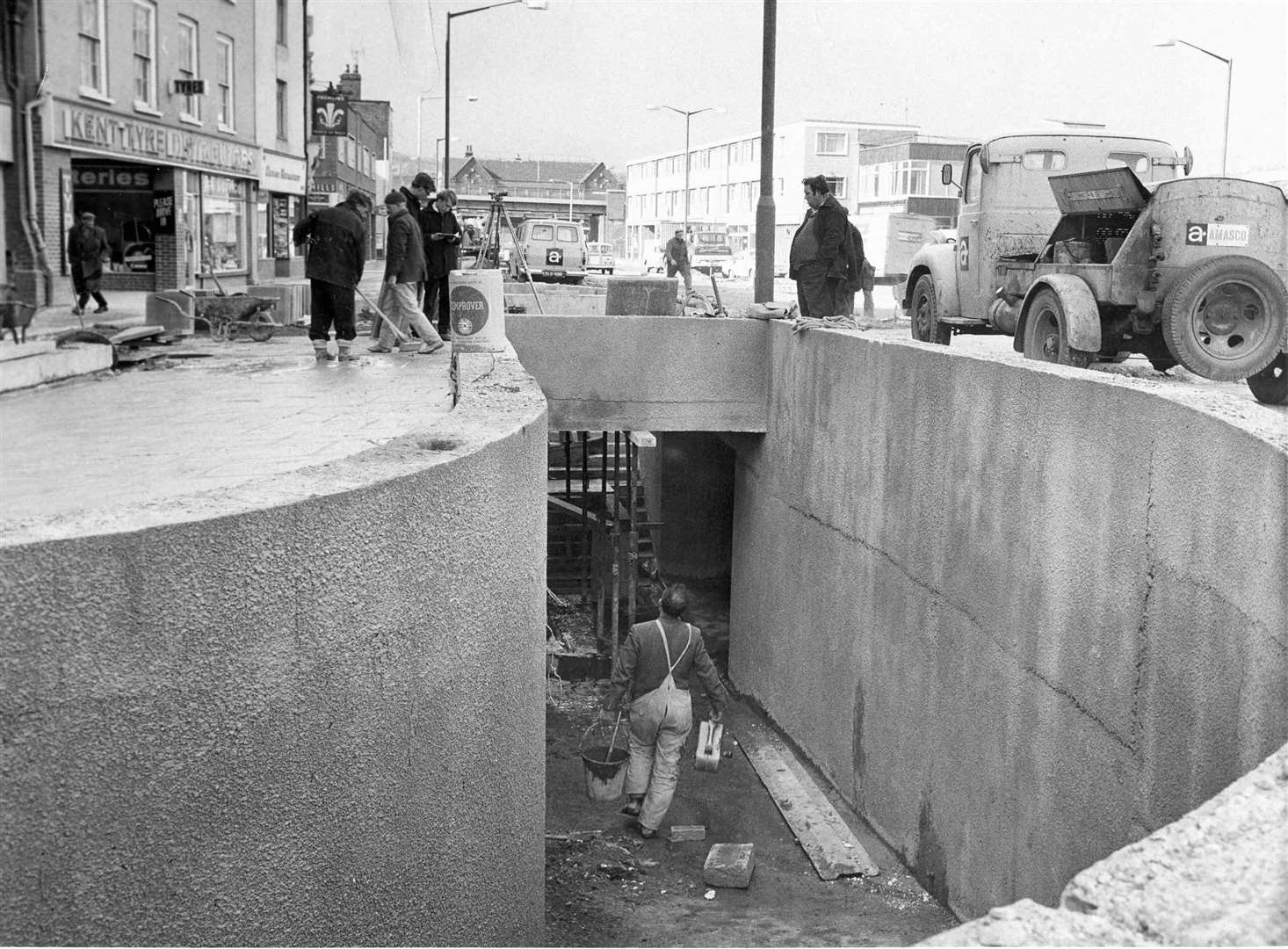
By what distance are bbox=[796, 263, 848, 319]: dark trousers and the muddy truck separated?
Answer: 1560mm

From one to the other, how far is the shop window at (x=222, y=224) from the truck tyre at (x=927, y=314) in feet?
58.1

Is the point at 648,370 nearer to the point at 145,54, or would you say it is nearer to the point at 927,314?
the point at 927,314

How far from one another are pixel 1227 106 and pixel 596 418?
89.5ft

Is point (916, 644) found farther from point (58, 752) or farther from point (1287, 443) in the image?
point (58, 752)

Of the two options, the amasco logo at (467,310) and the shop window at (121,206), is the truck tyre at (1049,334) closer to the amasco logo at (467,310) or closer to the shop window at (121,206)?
the amasco logo at (467,310)

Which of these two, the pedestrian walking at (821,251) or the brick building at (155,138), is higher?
the brick building at (155,138)

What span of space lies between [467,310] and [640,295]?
6.67 meters

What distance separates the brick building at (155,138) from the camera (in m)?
21.8

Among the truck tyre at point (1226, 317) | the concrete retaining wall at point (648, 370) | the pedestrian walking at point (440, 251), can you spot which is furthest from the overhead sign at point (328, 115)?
the truck tyre at point (1226, 317)

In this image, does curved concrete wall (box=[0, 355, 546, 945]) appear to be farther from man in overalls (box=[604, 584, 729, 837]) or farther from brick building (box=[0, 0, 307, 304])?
brick building (box=[0, 0, 307, 304])

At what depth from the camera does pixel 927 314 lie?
602 inches

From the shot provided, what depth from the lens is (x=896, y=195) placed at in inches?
2899

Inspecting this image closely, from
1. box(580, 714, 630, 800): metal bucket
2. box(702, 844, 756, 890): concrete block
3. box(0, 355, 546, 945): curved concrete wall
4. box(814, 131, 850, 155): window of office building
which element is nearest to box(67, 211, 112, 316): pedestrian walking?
box(580, 714, 630, 800): metal bucket

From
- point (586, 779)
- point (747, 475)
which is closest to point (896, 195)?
point (747, 475)
